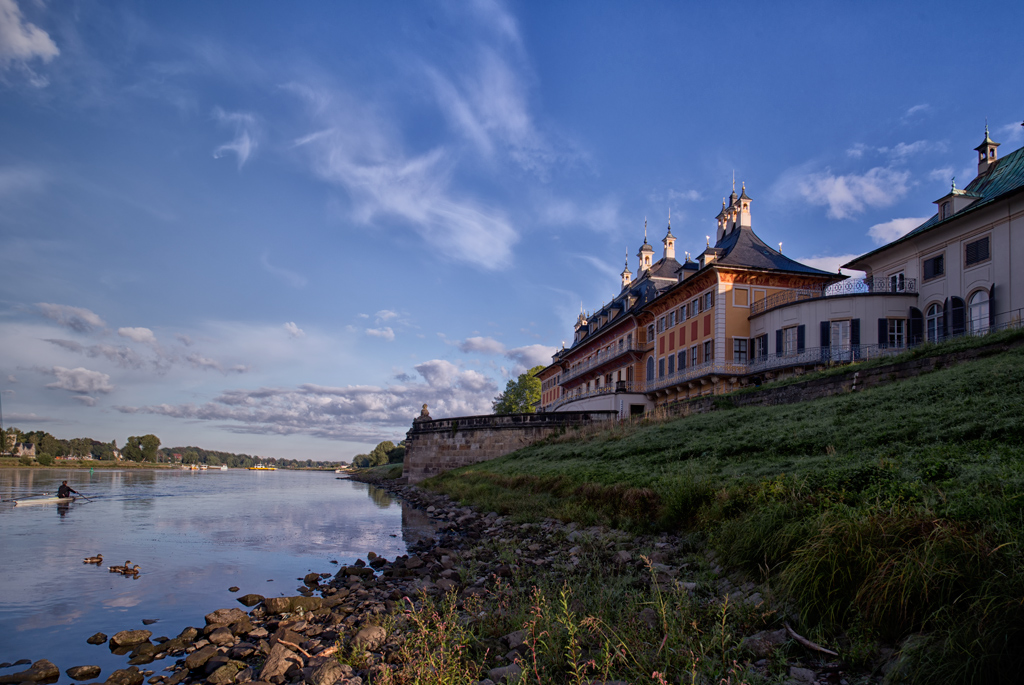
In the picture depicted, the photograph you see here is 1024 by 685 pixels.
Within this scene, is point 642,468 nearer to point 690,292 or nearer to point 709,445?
point 709,445

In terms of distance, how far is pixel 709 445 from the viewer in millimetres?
16938

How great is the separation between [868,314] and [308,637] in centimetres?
3133

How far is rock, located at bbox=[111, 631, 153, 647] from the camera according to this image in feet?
28.5

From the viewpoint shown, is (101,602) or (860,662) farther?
(101,602)

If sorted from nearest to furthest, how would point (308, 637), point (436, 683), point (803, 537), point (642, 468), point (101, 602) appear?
1. point (436, 683)
2. point (803, 537)
3. point (308, 637)
4. point (101, 602)
5. point (642, 468)

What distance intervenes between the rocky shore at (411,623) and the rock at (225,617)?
2 centimetres

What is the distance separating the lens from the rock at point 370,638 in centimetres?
741

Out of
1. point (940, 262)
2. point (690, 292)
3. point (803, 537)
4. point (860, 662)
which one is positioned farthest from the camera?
point (690, 292)

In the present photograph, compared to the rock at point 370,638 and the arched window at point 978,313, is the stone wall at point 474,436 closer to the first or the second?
the arched window at point 978,313

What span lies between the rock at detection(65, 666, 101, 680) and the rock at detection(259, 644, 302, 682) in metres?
2.22

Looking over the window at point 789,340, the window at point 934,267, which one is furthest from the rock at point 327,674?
the window at point 934,267

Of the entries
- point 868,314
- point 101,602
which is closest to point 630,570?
point 101,602

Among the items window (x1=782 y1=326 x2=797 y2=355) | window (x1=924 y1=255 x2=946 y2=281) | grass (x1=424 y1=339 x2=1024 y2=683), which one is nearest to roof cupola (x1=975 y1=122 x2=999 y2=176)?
window (x1=924 y1=255 x2=946 y2=281)

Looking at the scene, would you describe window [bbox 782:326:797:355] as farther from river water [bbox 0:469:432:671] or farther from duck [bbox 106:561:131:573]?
duck [bbox 106:561:131:573]
